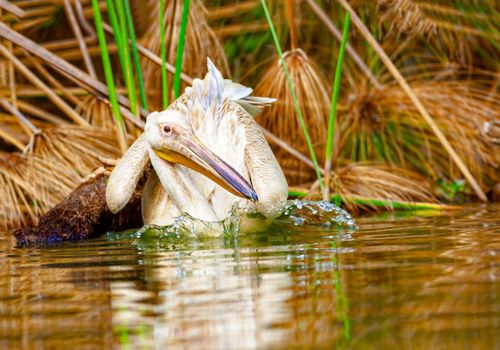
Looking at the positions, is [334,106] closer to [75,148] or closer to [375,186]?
[375,186]

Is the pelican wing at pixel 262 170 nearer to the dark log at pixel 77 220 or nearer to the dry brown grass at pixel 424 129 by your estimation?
the dark log at pixel 77 220

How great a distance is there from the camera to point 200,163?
190 inches

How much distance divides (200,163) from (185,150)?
13 cm

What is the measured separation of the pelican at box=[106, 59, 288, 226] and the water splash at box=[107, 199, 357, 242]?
6 cm

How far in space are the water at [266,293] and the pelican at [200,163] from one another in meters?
0.33

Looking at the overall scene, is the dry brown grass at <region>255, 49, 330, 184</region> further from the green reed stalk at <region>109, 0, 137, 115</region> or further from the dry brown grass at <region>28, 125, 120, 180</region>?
the green reed stalk at <region>109, 0, 137, 115</region>

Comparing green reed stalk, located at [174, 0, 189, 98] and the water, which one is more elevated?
green reed stalk, located at [174, 0, 189, 98]

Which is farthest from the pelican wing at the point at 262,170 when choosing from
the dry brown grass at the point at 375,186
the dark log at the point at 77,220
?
the dry brown grass at the point at 375,186

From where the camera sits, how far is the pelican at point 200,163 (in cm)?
488

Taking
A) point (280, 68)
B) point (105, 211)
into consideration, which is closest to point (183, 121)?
point (105, 211)

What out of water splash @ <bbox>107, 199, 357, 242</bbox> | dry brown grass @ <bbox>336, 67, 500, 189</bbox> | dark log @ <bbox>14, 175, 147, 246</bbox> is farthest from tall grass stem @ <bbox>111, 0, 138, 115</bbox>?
dry brown grass @ <bbox>336, 67, 500, 189</bbox>

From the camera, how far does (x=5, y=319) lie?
261 centimetres

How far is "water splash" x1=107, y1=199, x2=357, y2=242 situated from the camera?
472 centimetres

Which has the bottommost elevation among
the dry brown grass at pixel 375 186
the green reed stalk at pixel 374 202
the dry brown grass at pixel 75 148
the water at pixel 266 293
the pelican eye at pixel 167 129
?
the water at pixel 266 293
